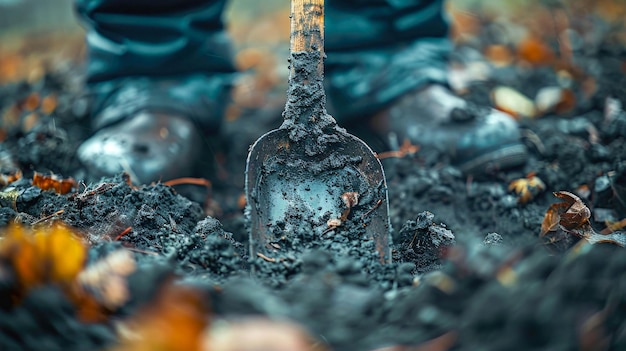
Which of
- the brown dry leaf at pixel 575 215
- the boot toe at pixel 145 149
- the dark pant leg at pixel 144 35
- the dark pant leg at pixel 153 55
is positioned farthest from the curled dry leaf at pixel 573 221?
the dark pant leg at pixel 144 35

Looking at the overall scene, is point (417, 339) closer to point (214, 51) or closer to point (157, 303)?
point (157, 303)

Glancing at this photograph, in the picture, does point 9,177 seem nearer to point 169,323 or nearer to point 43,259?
point 43,259

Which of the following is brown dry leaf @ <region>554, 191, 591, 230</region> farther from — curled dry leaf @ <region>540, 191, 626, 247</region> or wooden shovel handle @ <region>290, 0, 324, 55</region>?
wooden shovel handle @ <region>290, 0, 324, 55</region>

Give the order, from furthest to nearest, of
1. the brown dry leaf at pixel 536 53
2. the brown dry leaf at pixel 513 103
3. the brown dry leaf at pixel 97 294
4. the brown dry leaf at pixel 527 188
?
the brown dry leaf at pixel 536 53 < the brown dry leaf at pixel 513 103 < the brown dry leaf at pixel 527 188 < the brown dry leaf at pixel 97 294

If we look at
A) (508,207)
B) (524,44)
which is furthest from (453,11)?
(508,207)

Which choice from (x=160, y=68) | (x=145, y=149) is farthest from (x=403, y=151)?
(x=160, y=68)

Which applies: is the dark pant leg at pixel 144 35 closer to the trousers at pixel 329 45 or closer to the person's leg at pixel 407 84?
the trousers at pixel 329 45
